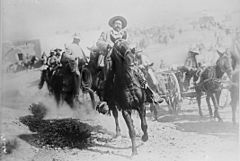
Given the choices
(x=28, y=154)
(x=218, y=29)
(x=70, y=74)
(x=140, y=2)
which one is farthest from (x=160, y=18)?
(x=28, y=154)

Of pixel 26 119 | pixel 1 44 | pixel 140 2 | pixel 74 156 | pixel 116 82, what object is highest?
pixel 140 2

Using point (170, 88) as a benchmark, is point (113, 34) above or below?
above

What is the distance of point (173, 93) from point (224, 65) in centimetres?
33

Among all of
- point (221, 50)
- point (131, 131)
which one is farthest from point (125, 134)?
point (221, 50)

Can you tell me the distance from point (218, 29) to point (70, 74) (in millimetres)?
871

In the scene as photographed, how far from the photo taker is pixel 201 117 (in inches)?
104

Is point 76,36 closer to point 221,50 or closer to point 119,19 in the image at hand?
point 119,19

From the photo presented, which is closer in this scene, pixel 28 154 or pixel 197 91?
pixel 28 154

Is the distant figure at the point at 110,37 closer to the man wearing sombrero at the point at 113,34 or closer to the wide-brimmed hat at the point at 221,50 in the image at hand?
the man wearing sombrero at the point at 113,34

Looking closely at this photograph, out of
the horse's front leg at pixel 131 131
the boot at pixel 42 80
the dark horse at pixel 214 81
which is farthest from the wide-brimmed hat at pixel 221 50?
the boot at pixel 42 80

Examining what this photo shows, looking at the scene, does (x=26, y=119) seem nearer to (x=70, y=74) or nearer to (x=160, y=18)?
(x=70, y=74)

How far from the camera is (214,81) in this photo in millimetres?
2680

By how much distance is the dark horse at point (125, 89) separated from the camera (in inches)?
96.4

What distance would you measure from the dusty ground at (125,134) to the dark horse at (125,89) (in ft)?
0.16
